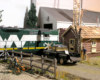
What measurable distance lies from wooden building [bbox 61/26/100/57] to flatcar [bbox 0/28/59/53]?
2842 mm

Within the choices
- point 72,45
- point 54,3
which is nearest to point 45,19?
point 54,3

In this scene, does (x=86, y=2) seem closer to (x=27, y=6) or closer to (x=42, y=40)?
(x=27, y=6)

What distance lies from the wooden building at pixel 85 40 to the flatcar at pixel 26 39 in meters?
2.84

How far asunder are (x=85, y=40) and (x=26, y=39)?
7119mm

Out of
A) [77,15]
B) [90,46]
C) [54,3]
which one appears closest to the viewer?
[90,46]

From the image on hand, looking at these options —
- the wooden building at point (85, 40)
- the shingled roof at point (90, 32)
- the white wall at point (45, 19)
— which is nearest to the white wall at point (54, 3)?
the white wall at point (45, 19)

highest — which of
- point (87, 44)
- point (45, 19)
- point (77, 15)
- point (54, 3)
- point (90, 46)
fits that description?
point (54, 3)

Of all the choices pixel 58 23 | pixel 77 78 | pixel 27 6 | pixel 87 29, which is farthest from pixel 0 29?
pixel 27 6

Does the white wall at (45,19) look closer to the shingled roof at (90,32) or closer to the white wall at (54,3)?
the white wall at (54,3)

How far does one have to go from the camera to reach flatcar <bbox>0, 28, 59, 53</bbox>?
17.1 meters

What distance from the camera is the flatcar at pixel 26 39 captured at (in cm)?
1708

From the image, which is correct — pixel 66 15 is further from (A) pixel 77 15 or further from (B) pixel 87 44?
(B) pixel 87 44

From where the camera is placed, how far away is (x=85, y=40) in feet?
53.4

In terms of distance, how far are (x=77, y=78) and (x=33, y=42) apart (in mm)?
10238
